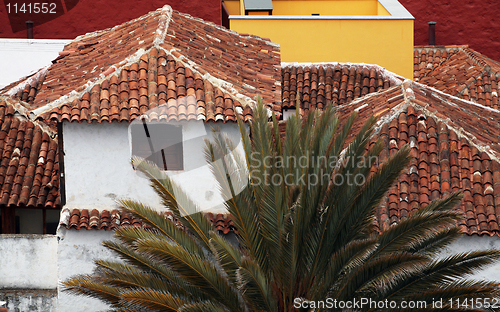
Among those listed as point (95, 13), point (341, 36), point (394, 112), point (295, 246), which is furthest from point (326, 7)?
point (295, 246)

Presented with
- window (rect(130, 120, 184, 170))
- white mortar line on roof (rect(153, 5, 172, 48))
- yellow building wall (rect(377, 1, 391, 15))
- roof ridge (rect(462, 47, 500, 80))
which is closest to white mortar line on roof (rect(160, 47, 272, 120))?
white mortar line on roof (rect(153, 5, 172, 48))

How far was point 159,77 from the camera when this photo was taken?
34.7ft

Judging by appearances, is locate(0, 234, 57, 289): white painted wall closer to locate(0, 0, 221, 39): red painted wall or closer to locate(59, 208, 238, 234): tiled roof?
locate(59, 208, 238, 234): tiled roof

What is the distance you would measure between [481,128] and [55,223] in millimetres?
8989

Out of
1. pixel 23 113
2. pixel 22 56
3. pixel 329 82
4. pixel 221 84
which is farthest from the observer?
pixel 22 56

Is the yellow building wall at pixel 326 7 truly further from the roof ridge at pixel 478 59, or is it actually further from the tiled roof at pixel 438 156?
the tiled roof at pixel 438 156

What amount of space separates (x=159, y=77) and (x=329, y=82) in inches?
274

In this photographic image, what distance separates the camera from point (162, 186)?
7.75m

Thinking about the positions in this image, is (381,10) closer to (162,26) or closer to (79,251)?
(162,26)

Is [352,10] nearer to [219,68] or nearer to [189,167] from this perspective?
[219,68]

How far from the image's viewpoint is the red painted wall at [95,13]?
20172mm

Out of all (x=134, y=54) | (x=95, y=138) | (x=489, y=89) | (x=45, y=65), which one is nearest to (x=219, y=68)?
(x=134, y=54)

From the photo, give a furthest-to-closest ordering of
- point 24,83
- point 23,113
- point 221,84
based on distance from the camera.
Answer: point 24,83 < point 23,113 < point 221,84

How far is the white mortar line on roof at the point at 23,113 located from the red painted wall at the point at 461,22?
14519 millimetres
